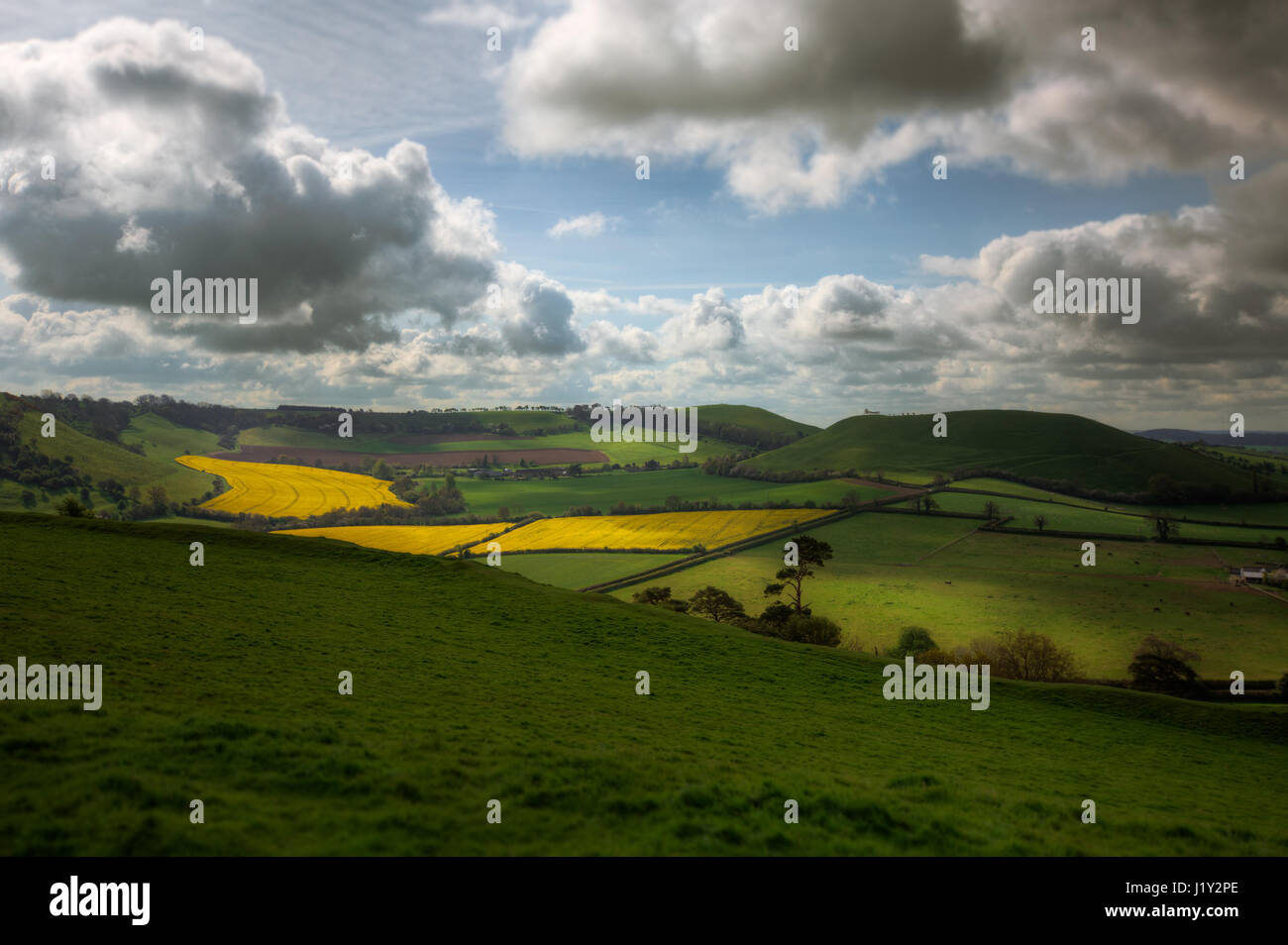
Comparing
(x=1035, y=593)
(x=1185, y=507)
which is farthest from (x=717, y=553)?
(x=1185, y=507)

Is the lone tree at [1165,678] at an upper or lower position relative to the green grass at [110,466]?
lower

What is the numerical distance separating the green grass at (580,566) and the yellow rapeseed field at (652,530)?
506 cm

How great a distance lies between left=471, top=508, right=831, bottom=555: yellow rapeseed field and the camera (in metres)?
124

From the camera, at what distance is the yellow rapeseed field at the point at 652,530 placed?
124 m

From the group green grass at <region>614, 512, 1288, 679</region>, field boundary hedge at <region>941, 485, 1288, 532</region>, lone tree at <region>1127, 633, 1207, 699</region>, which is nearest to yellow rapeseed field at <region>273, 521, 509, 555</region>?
green grass at <region>614, 512, 1288, 679</region>

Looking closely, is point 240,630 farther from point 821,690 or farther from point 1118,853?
point 1118,853

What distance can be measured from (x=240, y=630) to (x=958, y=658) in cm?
6167

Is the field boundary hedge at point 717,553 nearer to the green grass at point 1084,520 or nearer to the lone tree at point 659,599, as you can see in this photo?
the lone tree at point 659,599

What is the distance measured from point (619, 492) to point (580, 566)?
229 feet

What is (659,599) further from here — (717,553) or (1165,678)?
(1165,678)

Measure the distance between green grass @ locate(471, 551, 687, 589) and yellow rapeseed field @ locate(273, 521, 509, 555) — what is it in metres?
11.8

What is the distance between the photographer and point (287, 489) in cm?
16275

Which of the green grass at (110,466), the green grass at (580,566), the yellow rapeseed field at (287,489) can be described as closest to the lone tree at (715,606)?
the green grass at (580,566)
